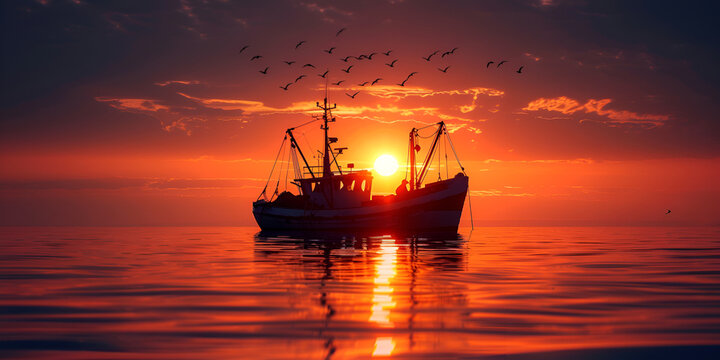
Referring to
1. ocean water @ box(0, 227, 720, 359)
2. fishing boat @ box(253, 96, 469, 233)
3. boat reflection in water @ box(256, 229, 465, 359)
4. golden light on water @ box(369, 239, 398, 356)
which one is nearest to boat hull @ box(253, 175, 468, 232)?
fishing boat @ box(253, 96, 469, 233)

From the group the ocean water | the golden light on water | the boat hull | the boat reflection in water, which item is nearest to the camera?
the ocean water

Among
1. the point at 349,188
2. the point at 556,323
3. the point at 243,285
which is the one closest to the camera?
the point at 556,323

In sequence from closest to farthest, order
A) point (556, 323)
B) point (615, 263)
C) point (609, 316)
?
point (556, 323) → point (609, 316) → point (615, 263)

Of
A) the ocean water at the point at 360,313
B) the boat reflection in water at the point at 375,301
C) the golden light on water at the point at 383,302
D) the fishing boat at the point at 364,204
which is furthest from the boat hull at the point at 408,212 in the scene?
the ocean water at the point at 360,313

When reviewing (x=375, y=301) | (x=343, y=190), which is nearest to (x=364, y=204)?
(x=343, y=190)

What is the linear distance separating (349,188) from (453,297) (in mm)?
78250

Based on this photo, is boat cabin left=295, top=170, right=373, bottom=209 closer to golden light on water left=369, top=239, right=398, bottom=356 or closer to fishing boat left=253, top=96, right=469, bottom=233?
fishing boat left=253, top=96, right=469, bottom=233

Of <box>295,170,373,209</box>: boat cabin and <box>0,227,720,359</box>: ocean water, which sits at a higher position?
<box>295,170,373,209</box>: boat cabin

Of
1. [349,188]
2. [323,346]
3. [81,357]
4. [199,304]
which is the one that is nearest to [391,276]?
[199,304]

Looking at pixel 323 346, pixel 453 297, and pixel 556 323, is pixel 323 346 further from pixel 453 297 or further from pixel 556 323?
pixel 453 297

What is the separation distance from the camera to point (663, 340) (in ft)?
51.3

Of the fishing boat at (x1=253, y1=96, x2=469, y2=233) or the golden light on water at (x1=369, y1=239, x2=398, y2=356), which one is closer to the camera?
the golden light on water at (x1=369, y1=239, x2=398, y2=356)

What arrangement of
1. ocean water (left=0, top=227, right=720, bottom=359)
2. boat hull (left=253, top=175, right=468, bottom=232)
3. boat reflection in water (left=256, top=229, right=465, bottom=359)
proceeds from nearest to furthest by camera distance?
ocean water (left=0, top=227, right=720, bottom=359) → boat reflection in water (left=256, top=229, right=465, bottom=359) → boat hull (left=253, top=175, right=468, bottom=232)

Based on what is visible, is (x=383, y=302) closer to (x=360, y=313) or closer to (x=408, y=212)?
(x=360, y=313)
